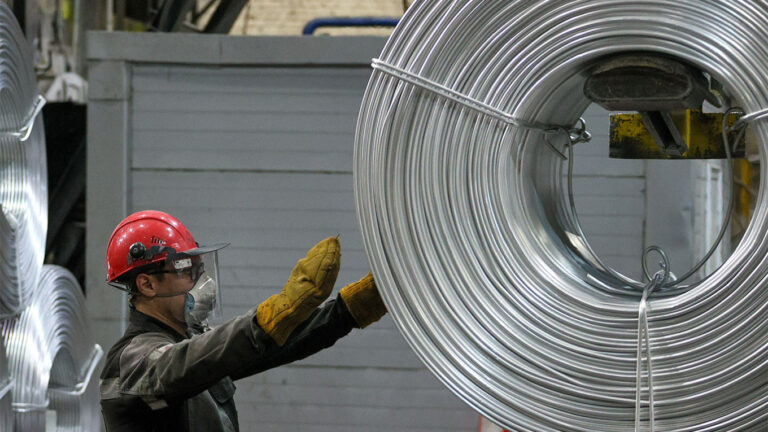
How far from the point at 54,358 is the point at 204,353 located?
85.4 inches

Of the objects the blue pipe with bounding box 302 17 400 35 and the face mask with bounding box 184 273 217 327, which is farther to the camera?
the blue pipe with bounding box 302 17 400 35

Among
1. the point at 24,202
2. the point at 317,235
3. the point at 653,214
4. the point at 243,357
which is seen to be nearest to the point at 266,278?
the point at 317,235

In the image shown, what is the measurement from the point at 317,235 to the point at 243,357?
255cm

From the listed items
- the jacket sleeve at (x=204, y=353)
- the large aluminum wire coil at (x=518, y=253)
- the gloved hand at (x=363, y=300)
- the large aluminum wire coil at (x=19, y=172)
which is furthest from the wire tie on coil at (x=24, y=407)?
the large aluminum wire coil at (x=518, y=253)

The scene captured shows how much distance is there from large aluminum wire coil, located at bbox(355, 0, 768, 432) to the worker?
0.88 feet

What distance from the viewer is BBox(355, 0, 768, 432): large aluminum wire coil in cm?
174

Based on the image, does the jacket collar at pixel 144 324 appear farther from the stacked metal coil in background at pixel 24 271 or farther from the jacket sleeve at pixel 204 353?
the stacked metal coil in background at pixel 24 271

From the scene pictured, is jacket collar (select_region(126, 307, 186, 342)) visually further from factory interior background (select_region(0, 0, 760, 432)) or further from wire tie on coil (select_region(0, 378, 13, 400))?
factory interior background (select_region(0, 0, 760, 432))

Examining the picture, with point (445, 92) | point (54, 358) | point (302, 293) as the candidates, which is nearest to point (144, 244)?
point (302, 293)

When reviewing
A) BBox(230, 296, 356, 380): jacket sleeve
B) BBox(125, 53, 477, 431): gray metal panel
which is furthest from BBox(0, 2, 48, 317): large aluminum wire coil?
BBox(230, 296, 356, 380): jacket sleeve

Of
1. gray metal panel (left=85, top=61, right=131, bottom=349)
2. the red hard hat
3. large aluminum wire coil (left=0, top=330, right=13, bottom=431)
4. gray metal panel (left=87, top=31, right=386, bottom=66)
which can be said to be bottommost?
large aluminum wire coil (left=0, top=330, right=13, bottom=431)

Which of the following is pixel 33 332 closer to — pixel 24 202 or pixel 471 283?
pixel 24 202

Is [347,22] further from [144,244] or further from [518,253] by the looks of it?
[518,253]

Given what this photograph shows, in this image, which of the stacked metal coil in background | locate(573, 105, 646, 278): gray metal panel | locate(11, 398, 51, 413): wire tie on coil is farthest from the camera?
locate(573, 105, 646, 278): gray metal panel
